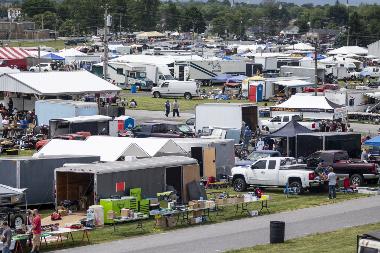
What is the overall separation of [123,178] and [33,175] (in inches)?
107

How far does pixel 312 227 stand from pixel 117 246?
18.3ft

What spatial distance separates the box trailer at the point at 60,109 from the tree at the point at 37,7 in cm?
14185

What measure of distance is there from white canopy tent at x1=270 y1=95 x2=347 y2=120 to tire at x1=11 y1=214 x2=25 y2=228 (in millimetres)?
28973

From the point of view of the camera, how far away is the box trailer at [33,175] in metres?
29.5

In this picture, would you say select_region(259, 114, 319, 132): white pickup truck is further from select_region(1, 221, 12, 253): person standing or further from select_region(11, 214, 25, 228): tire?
select_region(1, 221, 12, 253): person standing

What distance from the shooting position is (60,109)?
47562 mm

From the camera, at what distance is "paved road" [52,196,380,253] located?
24.6m

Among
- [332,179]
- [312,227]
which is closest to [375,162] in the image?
[332,179]

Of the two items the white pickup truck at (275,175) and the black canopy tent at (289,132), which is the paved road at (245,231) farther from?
the black canopy tent at (289,132)

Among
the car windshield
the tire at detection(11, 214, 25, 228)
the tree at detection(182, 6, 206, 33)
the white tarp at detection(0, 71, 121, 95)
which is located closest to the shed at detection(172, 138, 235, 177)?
the car windshield

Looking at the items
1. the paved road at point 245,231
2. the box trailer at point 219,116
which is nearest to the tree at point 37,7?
the box trailer at point 219,116

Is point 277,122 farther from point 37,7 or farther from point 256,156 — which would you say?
point 37,7

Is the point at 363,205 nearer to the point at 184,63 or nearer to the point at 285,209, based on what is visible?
the point at 285,209

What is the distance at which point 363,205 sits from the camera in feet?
103
